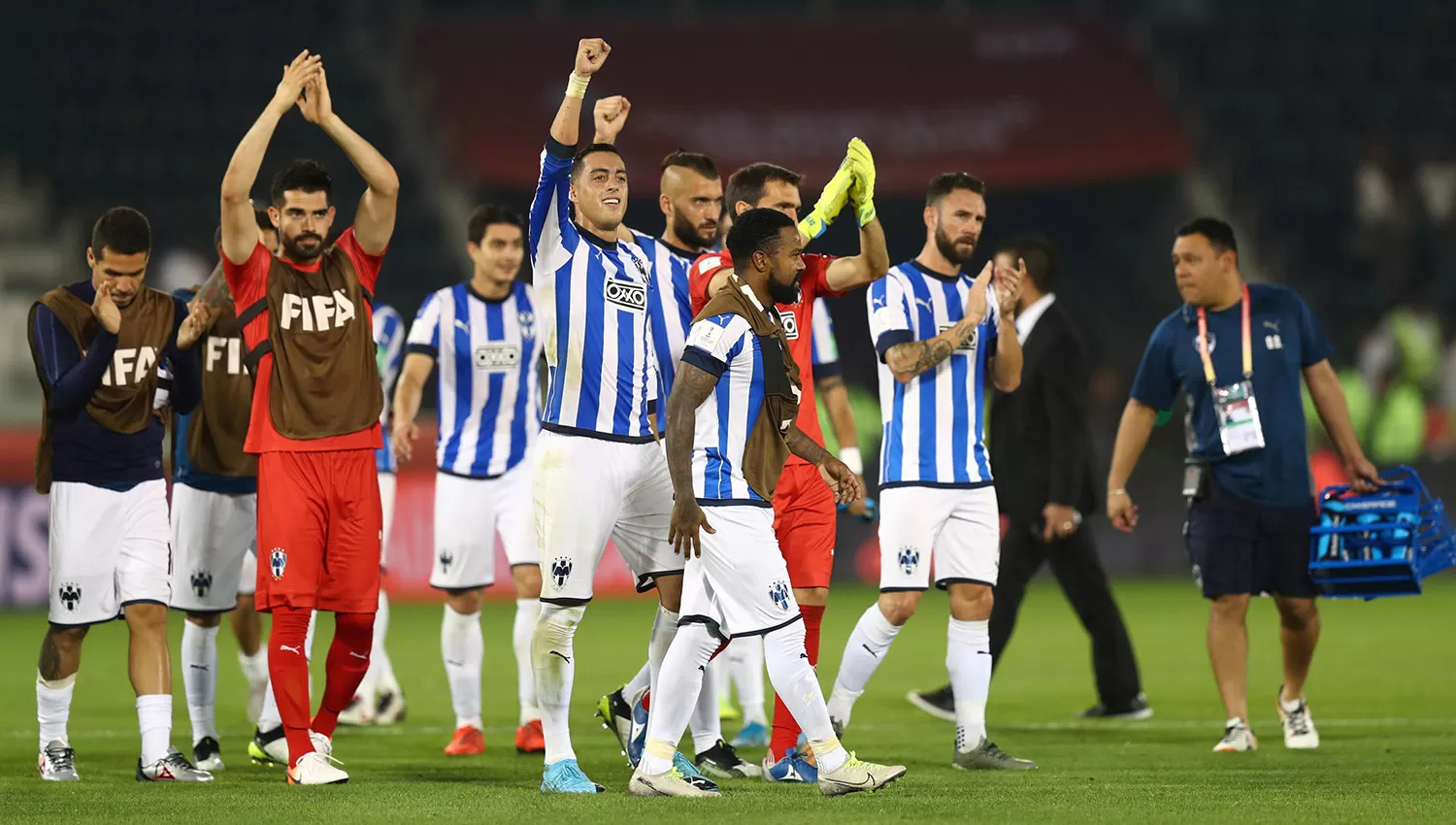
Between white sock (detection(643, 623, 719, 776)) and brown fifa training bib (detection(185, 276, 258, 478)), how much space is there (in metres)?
2.69

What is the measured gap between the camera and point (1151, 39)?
26344mm

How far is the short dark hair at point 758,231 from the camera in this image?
6.99 m

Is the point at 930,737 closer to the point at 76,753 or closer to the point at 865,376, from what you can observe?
the point at 76,753

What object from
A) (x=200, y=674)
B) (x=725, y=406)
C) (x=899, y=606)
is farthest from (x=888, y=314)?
(x=200, y=674)

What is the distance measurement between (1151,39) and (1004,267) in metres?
19.6

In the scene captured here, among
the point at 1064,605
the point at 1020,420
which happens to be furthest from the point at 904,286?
the point at 1064,605

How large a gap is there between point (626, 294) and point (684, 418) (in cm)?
90

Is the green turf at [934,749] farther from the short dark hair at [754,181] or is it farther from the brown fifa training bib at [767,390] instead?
the short dark hair at [754,181]

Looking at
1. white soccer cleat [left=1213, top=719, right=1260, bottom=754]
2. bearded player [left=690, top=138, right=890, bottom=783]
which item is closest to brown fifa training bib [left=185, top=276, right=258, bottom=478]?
bearded player [left=690, top=138, right=890, bottom=783]

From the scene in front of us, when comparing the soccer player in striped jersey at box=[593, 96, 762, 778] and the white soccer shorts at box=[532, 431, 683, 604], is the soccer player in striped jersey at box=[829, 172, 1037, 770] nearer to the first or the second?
the soccer player in striped jersey at box=[593, 96, 762, 778]

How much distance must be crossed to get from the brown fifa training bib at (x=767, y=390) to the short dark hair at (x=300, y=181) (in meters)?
1.78

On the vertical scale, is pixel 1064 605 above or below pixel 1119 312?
below

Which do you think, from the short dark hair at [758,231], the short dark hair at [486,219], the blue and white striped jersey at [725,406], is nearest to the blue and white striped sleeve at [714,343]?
the blue and white striped jersey at [725,406]

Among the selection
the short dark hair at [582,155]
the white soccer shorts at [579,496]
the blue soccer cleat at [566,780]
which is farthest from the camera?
the short dark hair at [582,155]
